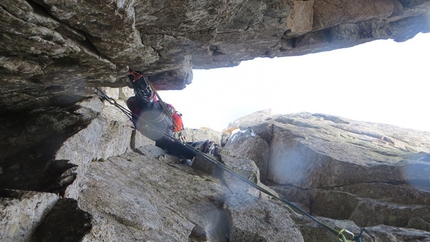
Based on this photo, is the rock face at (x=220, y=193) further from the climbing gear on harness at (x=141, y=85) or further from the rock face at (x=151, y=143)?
the climbing gear on harness at (x=141, y=85)

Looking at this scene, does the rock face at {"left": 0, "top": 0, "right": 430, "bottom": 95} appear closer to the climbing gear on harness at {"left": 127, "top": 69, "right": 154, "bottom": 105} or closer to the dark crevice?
the climbing gear on harness at {"left": 127, "top": 69, "right": 154, "bottom": 105}

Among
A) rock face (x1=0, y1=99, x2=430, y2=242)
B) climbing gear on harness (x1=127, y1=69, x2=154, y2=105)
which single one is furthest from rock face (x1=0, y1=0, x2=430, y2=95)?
rock face (x1=0, y1=99, x2=430, y2=242)

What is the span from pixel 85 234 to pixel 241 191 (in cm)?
514

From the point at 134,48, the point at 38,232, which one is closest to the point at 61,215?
the point at 38,232

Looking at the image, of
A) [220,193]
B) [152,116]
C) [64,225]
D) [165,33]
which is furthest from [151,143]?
[64,225]

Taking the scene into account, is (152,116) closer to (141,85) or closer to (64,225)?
(141,85)

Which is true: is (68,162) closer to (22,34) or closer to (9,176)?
(9,176)

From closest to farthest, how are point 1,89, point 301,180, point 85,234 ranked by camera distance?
point 85,234 → point 1,89 → point 301,180

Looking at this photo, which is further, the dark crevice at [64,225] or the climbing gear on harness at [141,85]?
the climbing gear on harness at [141,85]

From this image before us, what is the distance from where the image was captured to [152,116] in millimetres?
8555

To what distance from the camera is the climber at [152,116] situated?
7.63m

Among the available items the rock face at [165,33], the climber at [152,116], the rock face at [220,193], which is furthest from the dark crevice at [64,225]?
the climber at [152,116]

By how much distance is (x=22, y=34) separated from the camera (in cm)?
391

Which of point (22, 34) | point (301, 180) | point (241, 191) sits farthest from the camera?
point (301, 180)
